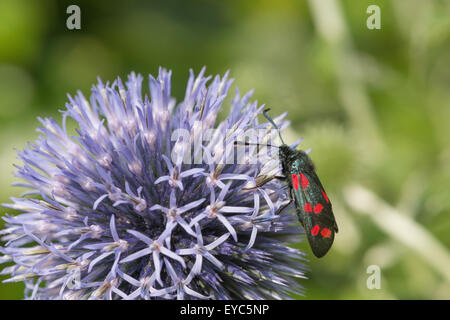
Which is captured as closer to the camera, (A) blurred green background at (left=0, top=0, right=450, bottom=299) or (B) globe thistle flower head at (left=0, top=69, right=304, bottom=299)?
(B) globe thistle flower head at (left=0, top=69, right=304, bottom=299)

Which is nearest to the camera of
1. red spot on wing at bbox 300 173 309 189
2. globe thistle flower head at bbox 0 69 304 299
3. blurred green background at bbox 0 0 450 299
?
globe thistle flower head at bbox 0 69 304 299

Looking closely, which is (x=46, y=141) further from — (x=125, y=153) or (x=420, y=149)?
(x=420, y=149)

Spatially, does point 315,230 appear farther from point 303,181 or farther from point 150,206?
point 150,206

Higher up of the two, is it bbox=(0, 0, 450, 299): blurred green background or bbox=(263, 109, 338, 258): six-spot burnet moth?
bbox=(0, 0, 450, 299): blurred green background

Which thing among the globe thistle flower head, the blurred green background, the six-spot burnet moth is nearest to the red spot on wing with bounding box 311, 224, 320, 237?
the six-spot burnet moth

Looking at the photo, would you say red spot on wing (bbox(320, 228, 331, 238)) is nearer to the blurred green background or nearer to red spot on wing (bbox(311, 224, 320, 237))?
red spot on wing (bbox(311, 224, 320, 237))

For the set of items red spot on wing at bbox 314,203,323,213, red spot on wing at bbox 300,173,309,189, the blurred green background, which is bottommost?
red spot on wing at bbox 314,203,323,213

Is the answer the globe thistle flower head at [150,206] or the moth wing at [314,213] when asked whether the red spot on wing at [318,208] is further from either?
the globe thistle flower head at [150,206]
